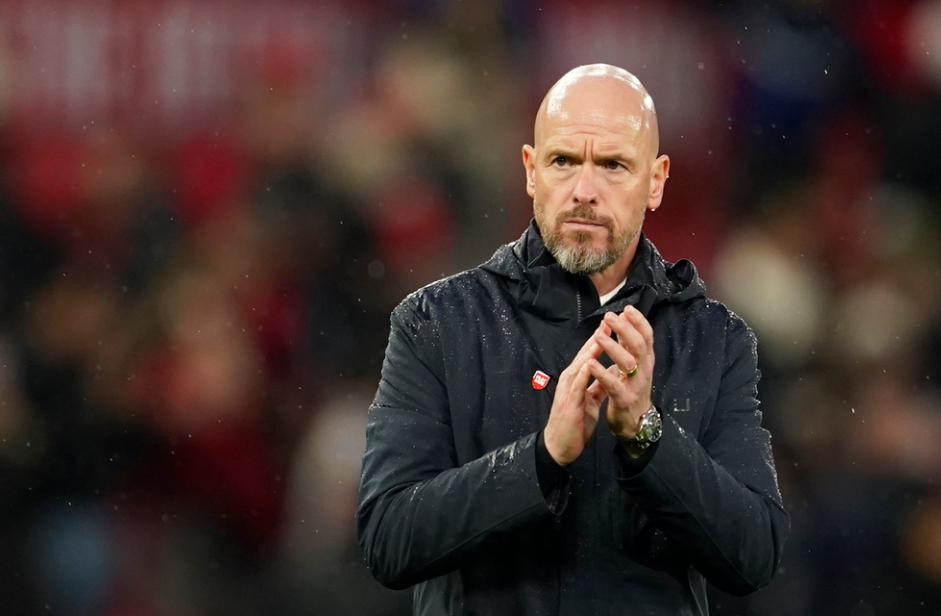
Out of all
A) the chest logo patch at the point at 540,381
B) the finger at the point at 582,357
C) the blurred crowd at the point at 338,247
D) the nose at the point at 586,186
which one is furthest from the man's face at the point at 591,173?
the blurred crowd at the point at 338,247

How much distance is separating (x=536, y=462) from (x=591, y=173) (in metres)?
0.46

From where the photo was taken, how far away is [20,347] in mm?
3350

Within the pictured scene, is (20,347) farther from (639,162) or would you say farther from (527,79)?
(639,162)

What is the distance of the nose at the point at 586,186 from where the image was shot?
1.71 metres

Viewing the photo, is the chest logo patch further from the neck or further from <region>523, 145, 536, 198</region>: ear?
<region>523, 145, 536, 198</region>: ear

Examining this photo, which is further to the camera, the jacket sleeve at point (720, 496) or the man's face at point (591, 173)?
the man's face at point (591, 173)

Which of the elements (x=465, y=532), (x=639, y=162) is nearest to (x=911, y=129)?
(x=639, y=162)

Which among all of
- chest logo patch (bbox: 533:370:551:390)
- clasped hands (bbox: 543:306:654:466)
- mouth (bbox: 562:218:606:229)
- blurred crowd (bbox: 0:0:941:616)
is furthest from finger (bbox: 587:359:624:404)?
blurred crowd (bbox: 0:0:941:616)

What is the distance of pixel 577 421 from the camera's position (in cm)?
145

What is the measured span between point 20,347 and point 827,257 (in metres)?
2.27

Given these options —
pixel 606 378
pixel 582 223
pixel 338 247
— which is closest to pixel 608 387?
pixel 606 378

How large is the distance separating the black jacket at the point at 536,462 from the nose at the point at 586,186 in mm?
96

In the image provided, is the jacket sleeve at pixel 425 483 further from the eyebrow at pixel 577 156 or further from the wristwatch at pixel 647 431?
the eyebrow at pixel 577 156

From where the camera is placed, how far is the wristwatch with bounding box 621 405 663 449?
1.46 metres
